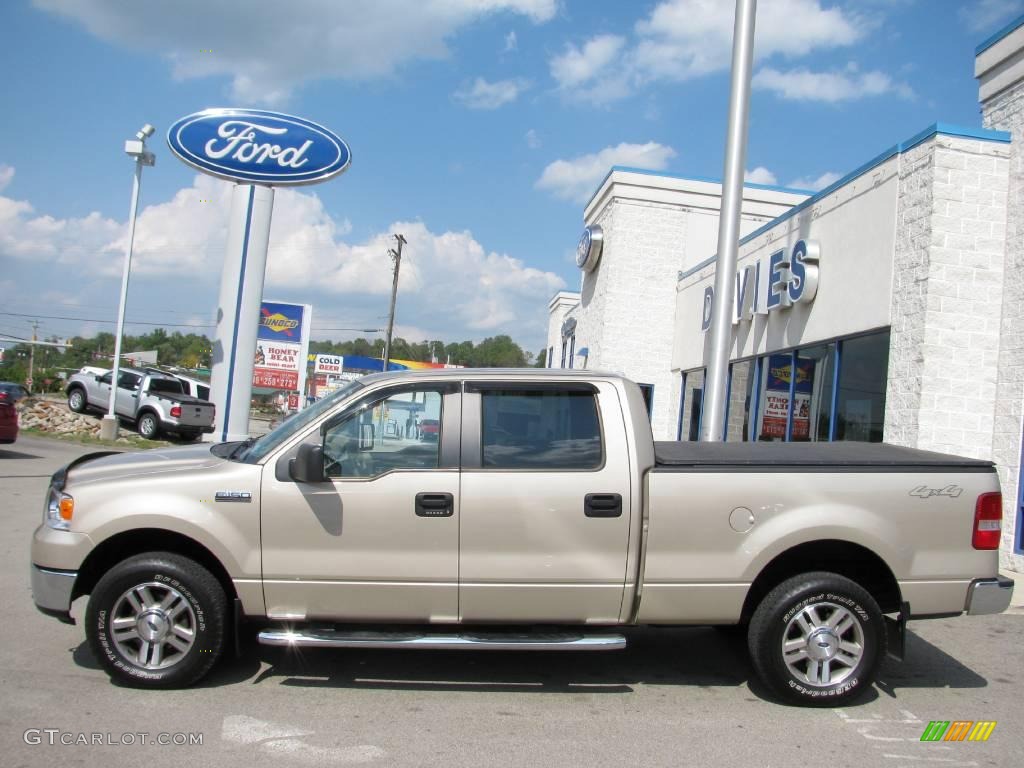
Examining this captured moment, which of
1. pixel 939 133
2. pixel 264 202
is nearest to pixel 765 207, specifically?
pixel 939 133

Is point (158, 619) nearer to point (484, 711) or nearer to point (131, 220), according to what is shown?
point (484, 711)

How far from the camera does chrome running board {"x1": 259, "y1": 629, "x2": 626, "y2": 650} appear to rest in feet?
14.3

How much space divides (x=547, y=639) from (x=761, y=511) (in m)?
1.42

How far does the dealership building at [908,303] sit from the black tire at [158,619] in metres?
7.95

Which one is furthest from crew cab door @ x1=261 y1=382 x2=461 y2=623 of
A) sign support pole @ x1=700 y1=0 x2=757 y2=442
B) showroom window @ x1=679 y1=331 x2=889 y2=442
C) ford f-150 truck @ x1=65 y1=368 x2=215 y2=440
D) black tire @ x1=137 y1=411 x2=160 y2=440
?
black tire @ x1=137 y1=411 x2=160 y2=440

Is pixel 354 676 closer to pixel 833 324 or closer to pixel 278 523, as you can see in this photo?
pixel 278 523

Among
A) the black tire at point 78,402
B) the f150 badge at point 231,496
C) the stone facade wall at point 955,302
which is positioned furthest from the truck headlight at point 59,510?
the black tire at point 78,402

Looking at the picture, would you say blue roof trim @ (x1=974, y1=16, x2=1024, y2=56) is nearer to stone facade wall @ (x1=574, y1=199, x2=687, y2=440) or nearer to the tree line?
stone facade wall @ (x1=574, y1=199, x2=687, y2=440)

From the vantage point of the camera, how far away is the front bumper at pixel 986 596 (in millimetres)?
4637

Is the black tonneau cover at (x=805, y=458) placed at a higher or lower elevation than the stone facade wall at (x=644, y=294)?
lower

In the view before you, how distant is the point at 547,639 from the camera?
14.7 feet

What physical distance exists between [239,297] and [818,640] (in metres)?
14.0

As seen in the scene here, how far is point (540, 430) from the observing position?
4.69 meters

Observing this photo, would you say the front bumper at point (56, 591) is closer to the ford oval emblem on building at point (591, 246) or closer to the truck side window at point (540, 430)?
the truck side window at point (540, 430)
